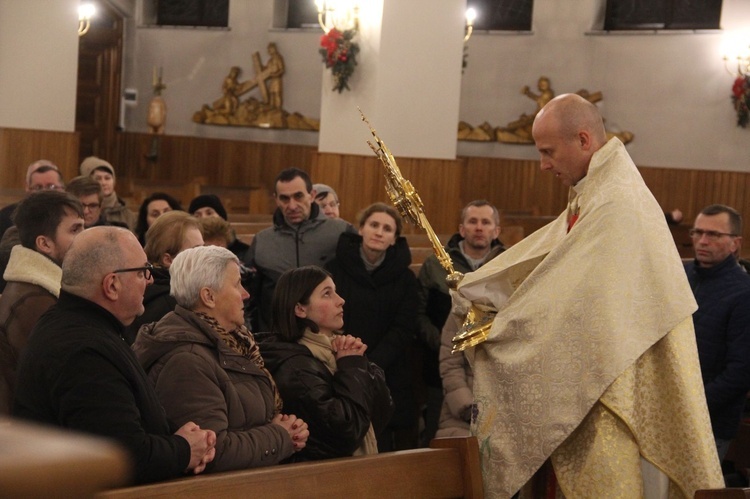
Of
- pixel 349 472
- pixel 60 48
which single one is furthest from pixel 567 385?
pixel 60 48

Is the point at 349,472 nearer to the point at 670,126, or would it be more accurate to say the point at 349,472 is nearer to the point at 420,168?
the point at 420,168

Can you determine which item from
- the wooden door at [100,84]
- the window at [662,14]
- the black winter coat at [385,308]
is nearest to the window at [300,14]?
the wooden door at [100,84]

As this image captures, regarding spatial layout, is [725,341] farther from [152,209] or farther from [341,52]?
[341,52]

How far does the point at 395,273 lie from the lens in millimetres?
4801

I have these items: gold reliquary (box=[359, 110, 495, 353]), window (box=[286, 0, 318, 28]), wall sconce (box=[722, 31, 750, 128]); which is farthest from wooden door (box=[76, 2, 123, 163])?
gold reliquary (box=[359, 110, 495, 353])

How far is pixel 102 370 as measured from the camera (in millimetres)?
2219

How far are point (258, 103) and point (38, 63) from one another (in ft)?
16.7

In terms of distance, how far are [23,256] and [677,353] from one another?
6.49 feet

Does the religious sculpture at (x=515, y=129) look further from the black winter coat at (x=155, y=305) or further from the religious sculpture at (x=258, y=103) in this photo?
the black winter coat at (x=155, y=305)

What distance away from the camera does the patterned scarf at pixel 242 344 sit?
2.83 m

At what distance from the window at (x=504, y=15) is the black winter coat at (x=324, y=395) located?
13.2 metres

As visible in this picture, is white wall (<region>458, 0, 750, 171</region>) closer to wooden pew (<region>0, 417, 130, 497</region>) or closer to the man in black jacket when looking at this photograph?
the man in black jacket

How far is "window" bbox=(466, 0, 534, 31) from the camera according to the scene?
15.7m

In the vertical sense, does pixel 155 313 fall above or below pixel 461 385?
above
